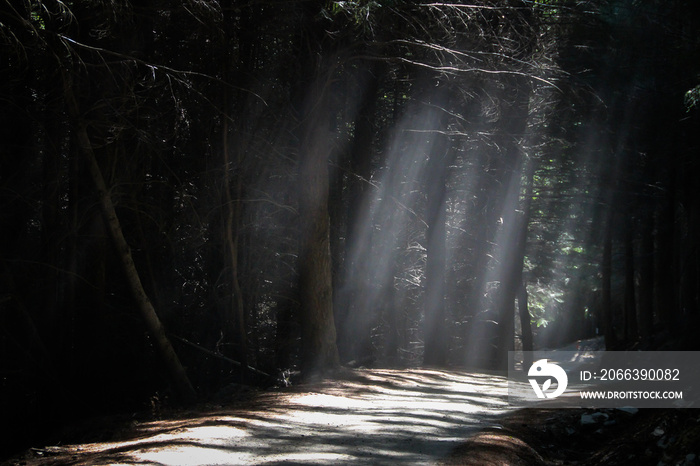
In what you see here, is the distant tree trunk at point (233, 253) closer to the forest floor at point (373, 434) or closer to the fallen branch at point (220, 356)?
the fallen branch at point (220, 356)

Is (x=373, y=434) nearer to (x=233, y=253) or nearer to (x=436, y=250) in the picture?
(x=233, y=253)

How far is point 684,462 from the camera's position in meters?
6.40

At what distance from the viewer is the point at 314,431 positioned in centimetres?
870

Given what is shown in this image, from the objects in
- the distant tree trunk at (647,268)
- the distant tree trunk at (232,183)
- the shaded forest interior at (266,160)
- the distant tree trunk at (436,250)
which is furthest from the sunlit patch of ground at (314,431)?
the distant tree trunk at (647,268)

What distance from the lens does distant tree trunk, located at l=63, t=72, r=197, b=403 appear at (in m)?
11.6

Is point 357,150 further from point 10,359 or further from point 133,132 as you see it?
point 10,359

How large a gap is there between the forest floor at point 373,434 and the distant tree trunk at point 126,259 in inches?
53.3

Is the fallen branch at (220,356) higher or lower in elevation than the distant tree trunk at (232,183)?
lower

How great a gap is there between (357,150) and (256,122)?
4344 millimetres

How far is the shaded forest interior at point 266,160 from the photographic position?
12.5 m

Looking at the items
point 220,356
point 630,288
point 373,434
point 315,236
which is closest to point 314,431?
point 373,434

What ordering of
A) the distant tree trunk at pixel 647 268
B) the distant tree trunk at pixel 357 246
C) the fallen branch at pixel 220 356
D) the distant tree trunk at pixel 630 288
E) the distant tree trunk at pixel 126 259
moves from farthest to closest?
the distant tree trunk at pixel 630 288 → the distant tree trunk at pixel 647 268 → the distant tree trunk at pixel 357 246 → the fallen branch at pixel 220 356 → the distant tree trunk at pixel 126 259

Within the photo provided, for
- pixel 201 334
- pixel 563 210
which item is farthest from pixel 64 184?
pixel 563 210

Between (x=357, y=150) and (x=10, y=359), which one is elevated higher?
(x=357, y=150)
